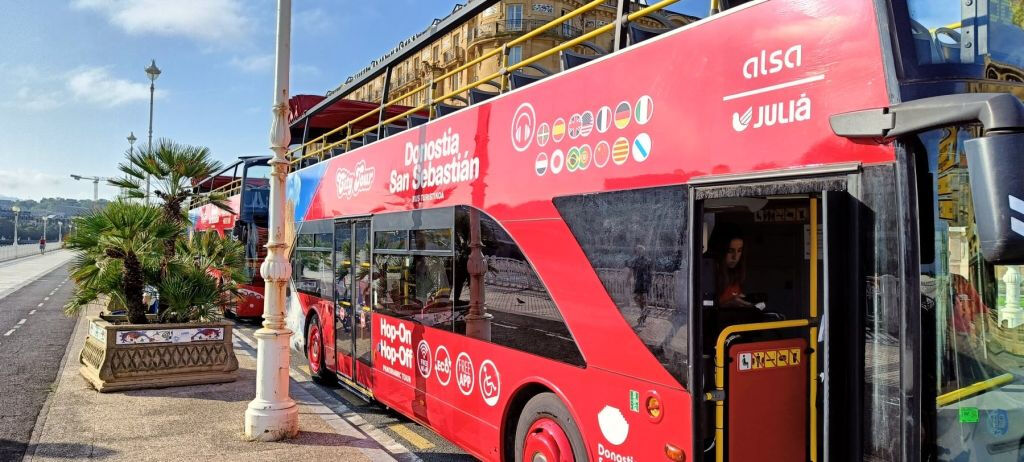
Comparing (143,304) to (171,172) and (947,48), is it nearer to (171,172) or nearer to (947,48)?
(171,172)

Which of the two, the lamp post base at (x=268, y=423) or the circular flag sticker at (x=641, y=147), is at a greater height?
the circular flag sticker at (x=641, y=147)

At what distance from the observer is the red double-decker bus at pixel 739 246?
270 cm

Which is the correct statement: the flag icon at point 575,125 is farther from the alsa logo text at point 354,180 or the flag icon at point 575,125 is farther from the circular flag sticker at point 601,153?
the alsa logo text at point 354,180

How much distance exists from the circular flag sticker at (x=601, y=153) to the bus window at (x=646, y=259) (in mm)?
215

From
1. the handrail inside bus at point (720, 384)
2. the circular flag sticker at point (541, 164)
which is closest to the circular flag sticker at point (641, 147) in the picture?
the circular flag sticker at point (541, 164)

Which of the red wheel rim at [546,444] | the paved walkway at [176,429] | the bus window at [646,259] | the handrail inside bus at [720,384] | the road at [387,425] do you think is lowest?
the road at [387,425]

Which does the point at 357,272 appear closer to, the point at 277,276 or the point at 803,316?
the point at 277,276

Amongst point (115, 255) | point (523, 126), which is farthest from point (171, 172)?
point (523, 126)

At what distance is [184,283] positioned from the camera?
994cm

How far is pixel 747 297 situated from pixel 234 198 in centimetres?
1783

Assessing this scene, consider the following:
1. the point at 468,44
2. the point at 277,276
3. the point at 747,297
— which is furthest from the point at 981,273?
the point at 468,44

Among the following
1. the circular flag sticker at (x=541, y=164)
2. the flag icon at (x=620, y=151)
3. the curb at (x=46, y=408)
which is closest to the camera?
the flag icon at (x=620, y=151)

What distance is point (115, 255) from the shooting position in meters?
9.74

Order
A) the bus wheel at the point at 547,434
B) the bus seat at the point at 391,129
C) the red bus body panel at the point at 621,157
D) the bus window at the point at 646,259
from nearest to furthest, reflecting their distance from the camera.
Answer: the red bus body panel at the point at 621,157 < the bus window at the point at 646,259 < the bus wheel at the point at 547,434 < the bus seat at the point at 391,129
